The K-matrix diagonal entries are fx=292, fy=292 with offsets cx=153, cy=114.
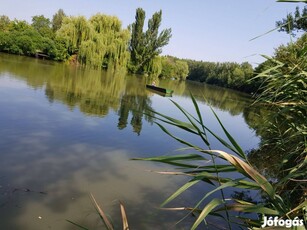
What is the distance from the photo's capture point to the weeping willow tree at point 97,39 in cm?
3406

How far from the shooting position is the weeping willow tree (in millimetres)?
34062

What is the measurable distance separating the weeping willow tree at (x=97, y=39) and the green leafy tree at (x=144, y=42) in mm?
6861

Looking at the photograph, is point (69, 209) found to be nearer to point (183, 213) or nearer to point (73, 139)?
point (183, 213)

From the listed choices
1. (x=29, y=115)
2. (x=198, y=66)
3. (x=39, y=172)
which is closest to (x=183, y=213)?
(x=39, y=172)

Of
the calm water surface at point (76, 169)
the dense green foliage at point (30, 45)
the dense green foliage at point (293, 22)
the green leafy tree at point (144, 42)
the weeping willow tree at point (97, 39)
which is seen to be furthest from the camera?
the green leafy tree at point (144, 42)

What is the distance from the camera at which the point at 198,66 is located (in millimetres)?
99375

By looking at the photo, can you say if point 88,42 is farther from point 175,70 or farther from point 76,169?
point 175,70

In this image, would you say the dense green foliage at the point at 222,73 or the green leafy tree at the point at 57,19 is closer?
the dense green foliage at the point at 222,73

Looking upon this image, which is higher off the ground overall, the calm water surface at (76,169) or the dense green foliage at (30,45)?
the dense green foliage at (30,45)

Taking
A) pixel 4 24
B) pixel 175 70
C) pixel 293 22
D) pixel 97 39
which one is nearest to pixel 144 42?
pixel 97 39

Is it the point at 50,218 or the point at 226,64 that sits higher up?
the point at 226,64

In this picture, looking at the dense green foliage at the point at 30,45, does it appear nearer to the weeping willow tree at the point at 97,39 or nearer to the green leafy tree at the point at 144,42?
the weeping willow tree at the point at 97,39

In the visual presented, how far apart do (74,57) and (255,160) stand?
1290 inches

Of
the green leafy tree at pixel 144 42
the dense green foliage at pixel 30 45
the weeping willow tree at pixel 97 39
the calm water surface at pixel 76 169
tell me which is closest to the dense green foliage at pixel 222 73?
the green leafy tree at pixel 144 42
